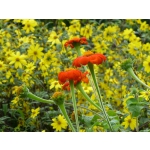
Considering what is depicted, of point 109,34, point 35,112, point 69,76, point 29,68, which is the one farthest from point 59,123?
point 109,34

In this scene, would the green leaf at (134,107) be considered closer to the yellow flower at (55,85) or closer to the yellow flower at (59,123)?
the yellow flower at (59,123)

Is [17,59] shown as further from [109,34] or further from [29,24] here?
[109,34]

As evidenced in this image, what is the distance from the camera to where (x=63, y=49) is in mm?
1849

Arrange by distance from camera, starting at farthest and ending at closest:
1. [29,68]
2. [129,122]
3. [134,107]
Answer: [29,68] < [129,122] < [134,107]

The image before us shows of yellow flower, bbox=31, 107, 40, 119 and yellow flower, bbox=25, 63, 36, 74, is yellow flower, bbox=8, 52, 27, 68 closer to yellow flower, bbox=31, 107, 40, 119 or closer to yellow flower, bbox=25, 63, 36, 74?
yellow flower, bbox=25, 63, 36, 74

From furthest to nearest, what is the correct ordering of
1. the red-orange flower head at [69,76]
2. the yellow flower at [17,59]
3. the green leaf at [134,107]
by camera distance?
the yellow flower at [17,59] → the green leaf at [134,107] → the red-orange flower head at [69,76]

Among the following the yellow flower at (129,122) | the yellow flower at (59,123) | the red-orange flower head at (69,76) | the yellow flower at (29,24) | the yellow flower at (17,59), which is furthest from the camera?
the yellow flower at (29,24)

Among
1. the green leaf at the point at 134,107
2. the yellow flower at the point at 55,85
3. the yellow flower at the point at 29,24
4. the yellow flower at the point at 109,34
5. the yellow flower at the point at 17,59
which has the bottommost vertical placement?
the green leaf at the point at 134,107

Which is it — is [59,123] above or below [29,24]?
below

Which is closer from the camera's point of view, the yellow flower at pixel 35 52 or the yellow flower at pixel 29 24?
the yellow flower at pixel 35 52

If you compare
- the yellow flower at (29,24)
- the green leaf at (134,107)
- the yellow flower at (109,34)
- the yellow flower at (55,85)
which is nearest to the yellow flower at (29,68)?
the yellow flower at (55,85)
